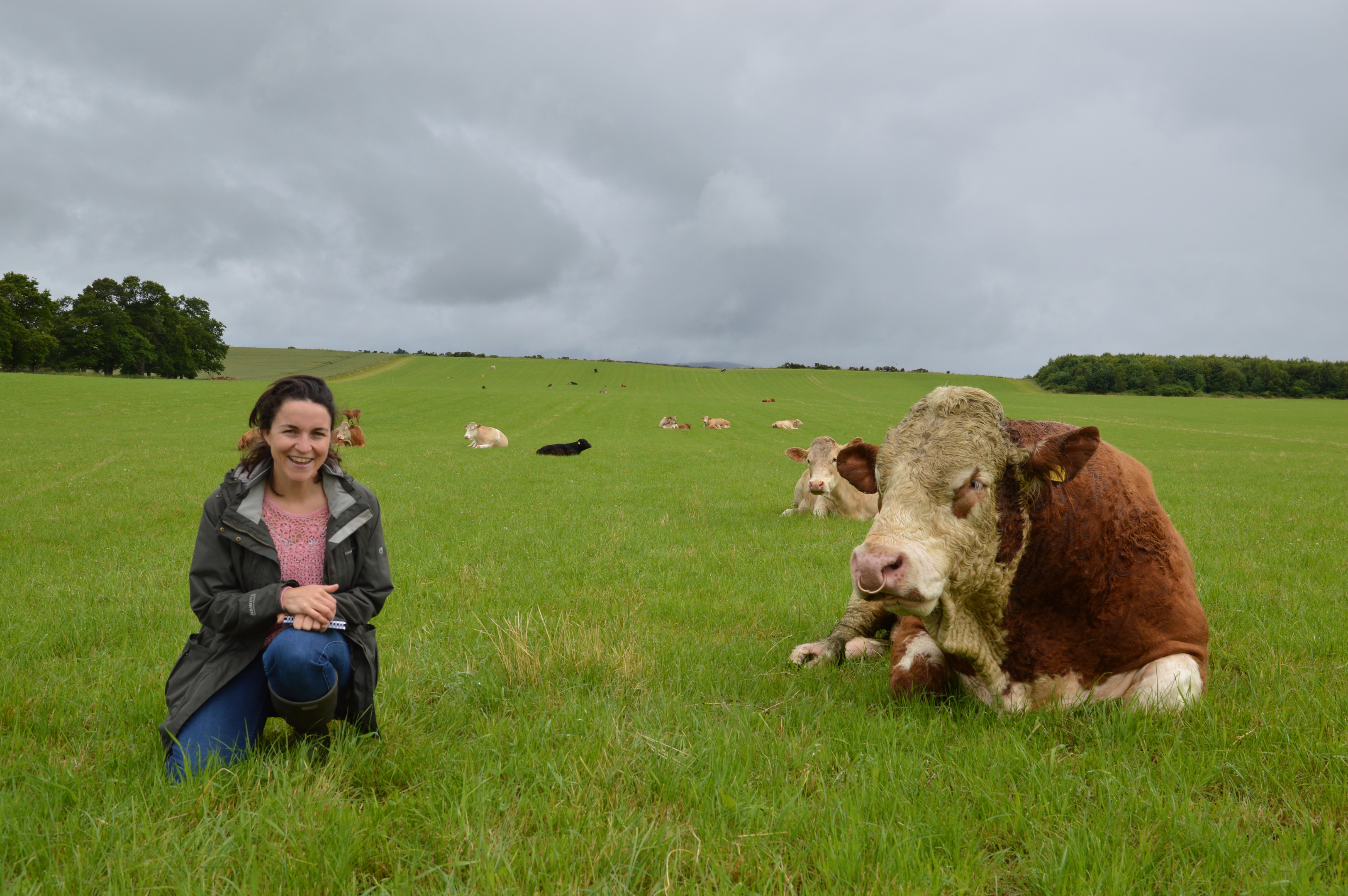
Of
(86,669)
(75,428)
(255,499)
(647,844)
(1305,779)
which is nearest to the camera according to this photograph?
(647,844)

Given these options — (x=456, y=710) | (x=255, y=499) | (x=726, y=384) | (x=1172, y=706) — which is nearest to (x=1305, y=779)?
(x=1172, y=706)

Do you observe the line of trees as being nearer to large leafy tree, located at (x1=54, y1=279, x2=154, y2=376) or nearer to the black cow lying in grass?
large leafy tree, located at (x1=54, y1=279, x2=154, y2=376)

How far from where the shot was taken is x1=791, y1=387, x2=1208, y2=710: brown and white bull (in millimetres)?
3512

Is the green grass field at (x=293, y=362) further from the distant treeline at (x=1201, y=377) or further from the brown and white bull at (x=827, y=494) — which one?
the distant treeline at (x=1201, y=377)

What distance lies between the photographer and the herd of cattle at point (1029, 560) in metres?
3.50

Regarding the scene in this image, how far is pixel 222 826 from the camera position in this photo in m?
2.73

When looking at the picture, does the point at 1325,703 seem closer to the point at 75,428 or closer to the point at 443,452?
the point at 443,452

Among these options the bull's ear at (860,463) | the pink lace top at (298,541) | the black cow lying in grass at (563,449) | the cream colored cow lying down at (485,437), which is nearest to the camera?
the pink lace top at (298,541)

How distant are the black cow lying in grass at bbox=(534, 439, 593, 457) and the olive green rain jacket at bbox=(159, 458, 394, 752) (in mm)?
21091

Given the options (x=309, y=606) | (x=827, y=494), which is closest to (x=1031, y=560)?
(x=309, y=606)

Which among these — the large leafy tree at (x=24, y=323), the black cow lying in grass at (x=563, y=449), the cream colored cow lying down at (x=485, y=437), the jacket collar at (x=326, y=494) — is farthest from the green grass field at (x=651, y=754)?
the large leafy tree at (x=24, y=323)

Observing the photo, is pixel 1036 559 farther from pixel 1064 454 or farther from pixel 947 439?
pixel 947 439

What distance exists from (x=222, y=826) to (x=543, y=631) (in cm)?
273

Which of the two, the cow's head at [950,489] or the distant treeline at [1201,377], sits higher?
the distant treeline at [1201,377]
